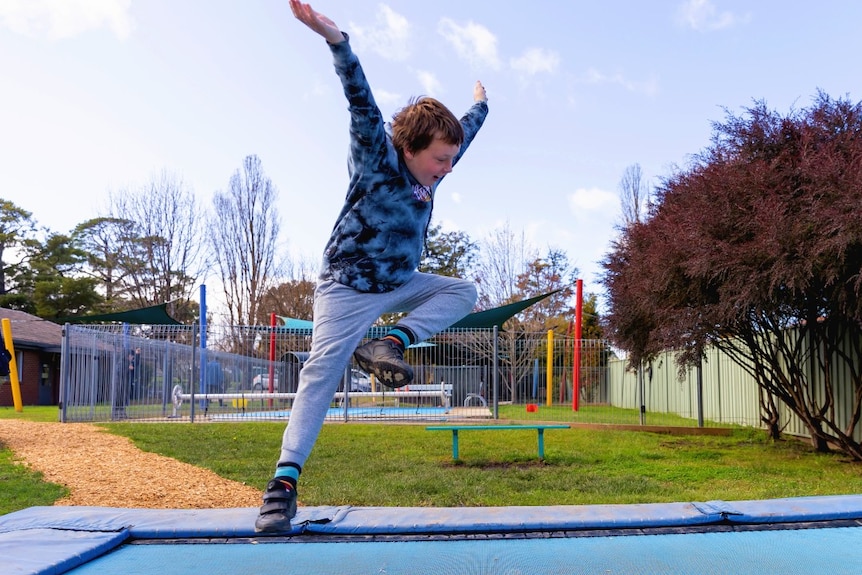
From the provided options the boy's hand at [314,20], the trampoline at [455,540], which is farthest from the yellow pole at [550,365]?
the boy's hand at [314,20]

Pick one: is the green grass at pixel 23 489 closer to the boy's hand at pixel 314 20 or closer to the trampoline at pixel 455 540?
the trampoline at pixel 455 540

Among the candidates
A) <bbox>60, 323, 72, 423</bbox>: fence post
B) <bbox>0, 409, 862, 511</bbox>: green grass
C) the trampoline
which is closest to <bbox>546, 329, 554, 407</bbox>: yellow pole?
<bbox>0, 409, 862, 511</bbox>: green grass

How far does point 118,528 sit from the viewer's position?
2414 millimetres

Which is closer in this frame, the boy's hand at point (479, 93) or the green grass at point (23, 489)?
the boy's hand at point (479, 93)

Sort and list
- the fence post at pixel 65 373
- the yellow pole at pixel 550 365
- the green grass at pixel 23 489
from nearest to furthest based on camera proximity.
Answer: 1. the green grass at pixel 23 489
2. the fence post at pixel 65 373
3. the yellow pole at pixel 550 365

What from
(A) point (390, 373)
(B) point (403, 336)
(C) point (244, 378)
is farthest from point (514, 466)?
(C) point (244, 378)

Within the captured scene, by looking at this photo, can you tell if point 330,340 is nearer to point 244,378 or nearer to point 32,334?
point 244,378

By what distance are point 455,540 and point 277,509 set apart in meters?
0.61

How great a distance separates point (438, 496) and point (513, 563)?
92.2 inches

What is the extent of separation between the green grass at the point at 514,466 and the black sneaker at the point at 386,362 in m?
2.30

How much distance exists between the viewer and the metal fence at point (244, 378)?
10.4m

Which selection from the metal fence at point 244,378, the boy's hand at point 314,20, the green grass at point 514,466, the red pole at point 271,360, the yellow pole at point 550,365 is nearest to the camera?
the boy's hand at point 314,20

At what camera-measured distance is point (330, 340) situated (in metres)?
2.17

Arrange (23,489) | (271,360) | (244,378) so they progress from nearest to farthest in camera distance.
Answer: (23,489) < (271,360) < (244,378)
